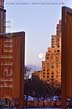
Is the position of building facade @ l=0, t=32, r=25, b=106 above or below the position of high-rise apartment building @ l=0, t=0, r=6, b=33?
below

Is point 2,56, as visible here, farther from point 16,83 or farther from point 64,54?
point 64,54

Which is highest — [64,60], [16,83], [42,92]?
[64,60]

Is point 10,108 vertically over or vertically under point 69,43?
under

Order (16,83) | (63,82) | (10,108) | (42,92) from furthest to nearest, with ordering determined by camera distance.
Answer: (42,92) → (10,108) → (16,83) → (63,82)

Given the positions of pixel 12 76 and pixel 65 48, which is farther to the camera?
pixel 12 76

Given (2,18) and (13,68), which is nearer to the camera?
(13,68)

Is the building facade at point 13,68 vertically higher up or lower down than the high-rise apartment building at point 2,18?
lower down

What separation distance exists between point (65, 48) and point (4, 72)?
1067mm

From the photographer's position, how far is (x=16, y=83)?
194 inches

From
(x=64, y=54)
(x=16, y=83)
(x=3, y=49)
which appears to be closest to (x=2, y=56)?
(x=3, y=49)

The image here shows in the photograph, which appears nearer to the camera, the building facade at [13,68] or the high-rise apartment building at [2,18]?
the building facade at [13,68]

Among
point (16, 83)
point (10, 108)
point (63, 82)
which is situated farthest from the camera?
point (10, 108)

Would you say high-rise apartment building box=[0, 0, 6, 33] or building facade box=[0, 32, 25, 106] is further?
high-rise apartment building box=[0, 0, 6, 33]

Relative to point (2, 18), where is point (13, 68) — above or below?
below
